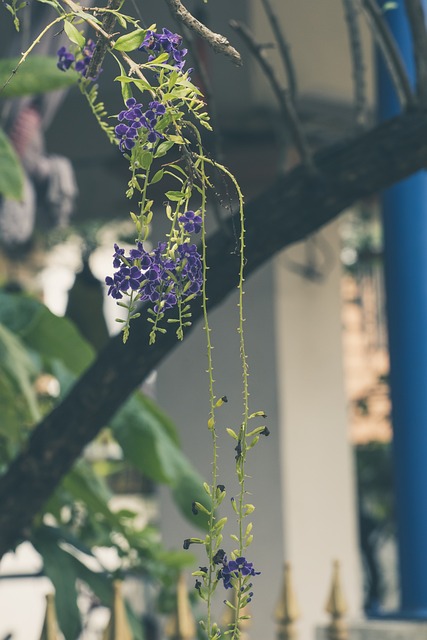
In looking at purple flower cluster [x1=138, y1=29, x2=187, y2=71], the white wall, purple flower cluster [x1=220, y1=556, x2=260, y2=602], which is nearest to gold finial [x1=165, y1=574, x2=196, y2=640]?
purple flower cluster [x1=220, y1=556, x2=260, y2=602]

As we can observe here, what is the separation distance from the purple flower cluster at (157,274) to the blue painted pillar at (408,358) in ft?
7.76

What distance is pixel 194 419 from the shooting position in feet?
16.2

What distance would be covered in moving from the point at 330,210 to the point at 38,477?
71 centimetres

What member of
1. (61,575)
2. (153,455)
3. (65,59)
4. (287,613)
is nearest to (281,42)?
(65,59)

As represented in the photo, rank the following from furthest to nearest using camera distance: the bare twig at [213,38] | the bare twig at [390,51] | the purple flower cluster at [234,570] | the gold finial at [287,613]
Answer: the gold finial at [287,613]
the bare twig at [390,51]
the purple flower cluster at [234,570]
the bare twig at [213,38]

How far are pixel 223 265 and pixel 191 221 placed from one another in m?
0.96

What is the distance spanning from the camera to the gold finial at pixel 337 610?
289cm

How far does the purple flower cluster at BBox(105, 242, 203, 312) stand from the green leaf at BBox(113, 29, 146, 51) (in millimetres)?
177

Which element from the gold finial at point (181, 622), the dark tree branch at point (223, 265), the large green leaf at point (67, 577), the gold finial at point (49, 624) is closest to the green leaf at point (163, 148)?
the dark tree branch at point (223, 265)

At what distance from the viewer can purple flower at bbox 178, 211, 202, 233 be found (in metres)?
1.21

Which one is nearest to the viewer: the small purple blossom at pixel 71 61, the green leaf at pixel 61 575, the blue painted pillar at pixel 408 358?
the small purple blossom at pixel 71 61

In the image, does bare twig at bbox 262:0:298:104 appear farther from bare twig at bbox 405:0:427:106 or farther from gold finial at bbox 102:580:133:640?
gold finial at bbox 102:580:133:640

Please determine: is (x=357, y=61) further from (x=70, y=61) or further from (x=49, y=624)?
(x=49, y=624)

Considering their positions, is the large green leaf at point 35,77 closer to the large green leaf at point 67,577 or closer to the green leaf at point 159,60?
the large green leaf at point 67,577
